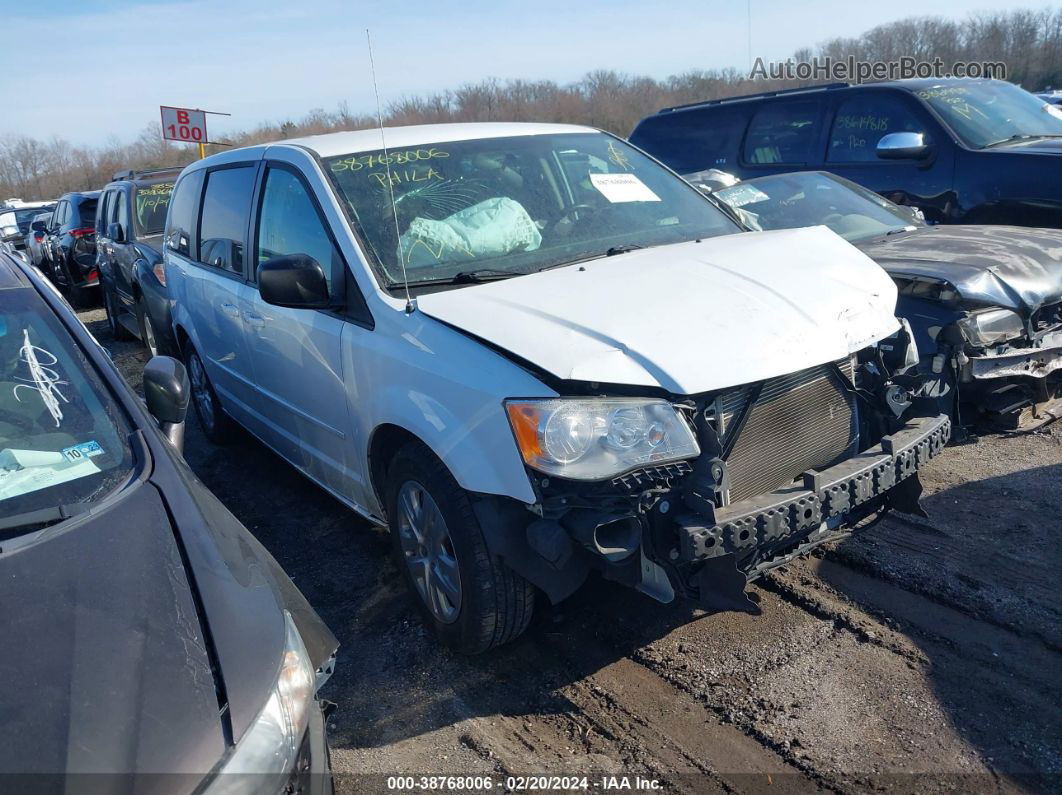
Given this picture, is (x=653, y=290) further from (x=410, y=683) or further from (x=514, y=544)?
(x=410, y=683)

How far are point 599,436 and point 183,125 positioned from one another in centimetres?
1306

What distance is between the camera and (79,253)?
13516 mm

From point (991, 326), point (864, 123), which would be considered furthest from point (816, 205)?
→ point (864, 123)

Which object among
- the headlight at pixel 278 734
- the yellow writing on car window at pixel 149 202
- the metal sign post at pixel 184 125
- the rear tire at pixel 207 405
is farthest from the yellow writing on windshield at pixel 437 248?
the metal sign post at pixel 184 125

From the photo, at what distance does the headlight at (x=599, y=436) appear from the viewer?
8.71 ft

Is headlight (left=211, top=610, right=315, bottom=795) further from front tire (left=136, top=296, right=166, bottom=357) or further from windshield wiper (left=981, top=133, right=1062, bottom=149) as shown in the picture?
windshield wiper (left=981, top=133, right=1062, bottom=149)

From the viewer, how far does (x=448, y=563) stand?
3217 mm

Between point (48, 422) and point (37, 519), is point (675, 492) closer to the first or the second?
point (37, 519)

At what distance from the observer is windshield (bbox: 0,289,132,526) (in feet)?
8.05

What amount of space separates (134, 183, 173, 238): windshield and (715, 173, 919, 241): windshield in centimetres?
624

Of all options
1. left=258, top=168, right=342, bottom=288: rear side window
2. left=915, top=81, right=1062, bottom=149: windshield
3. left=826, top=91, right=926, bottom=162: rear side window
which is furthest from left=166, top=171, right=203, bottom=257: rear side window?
left=915, top=81, right=1062, bottom=149: windshield

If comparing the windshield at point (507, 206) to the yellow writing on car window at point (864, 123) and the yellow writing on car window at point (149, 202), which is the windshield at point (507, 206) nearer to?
the yellow writing on car window at point (864, 123)

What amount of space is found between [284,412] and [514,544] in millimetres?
2061

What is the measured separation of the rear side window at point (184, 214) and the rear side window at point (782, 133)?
546 centimetres
